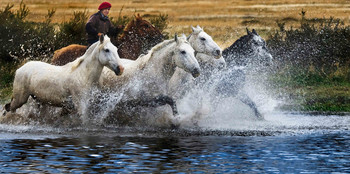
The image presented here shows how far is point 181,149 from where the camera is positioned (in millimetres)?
10430

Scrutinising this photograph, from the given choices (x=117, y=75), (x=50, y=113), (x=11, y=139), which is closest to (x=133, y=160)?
(x=11, y=139)

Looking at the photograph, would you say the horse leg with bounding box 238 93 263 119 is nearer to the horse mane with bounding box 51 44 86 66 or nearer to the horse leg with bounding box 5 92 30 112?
the horse mane with bounding box 51 44 86 66

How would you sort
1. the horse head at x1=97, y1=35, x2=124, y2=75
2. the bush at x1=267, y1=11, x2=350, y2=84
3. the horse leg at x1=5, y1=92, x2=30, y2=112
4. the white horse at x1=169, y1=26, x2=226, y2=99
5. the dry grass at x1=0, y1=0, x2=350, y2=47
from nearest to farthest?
the horse head at x1=97, y1=35, x2=124, y2=75 < the white horse at x1=169, y1=26, x2=226, y2=99 < the horse leg at x1=5, y1=92, x2=30, y2=112 < the bush at x1=267, y1=11, x2=350, y2=84 < the dry grass at x1=0, y1=0, x2=350, y2=47

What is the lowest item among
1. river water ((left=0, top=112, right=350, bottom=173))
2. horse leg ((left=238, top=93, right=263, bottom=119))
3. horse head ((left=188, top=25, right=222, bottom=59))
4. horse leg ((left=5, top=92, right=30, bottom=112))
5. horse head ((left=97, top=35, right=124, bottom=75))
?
river water ((left=0, top=112, right=350, bottom=173))

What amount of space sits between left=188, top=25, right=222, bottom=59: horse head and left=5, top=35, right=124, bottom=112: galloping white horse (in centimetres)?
151

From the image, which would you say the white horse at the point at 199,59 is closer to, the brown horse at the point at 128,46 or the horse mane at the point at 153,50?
the horse mane at the point at 153,50

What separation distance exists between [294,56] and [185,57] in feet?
34.4

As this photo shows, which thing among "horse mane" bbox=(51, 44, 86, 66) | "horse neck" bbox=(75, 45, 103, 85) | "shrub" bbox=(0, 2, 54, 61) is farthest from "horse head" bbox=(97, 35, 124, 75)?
"shrub" bbox=(0, 2, 54, 61)

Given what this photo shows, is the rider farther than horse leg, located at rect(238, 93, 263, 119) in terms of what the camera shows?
Yes

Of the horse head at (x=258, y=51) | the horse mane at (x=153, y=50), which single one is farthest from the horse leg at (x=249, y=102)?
the horse mane at (x=153, y=50)

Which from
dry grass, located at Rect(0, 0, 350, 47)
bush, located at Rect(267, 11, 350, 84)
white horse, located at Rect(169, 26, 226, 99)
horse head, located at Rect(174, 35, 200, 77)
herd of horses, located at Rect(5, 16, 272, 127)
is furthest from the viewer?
dry grass, located at Rect(0, 0, 350, 47)

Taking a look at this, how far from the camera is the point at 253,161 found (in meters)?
9.50

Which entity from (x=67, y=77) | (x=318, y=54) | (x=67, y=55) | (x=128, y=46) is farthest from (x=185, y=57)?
(x=318, y=54)

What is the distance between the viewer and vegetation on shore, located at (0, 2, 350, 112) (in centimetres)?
1911
